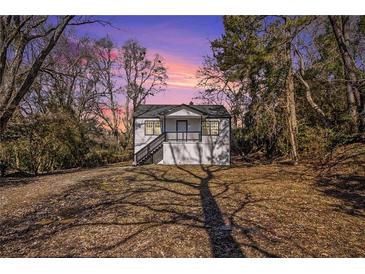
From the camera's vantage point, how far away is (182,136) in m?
20.6

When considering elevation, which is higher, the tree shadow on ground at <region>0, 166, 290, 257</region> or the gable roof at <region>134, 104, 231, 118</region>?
the gable roof at <region>134, 104, 231, 118</region>

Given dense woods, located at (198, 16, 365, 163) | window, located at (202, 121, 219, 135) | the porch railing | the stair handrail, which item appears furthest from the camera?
the porch railing

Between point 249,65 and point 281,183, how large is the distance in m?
5.09

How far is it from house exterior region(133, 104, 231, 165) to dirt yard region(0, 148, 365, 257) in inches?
341

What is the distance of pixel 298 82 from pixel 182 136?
8464 millimetres

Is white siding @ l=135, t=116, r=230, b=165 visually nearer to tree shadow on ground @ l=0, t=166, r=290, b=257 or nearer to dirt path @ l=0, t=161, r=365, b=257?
dirt path @ l=0, t=161, r=365, b=257

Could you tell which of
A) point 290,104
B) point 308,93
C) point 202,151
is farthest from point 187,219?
point 202,151

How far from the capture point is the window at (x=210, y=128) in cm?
2007

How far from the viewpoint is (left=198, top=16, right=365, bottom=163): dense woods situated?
1203 centimetres

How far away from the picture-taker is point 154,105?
23547 mm

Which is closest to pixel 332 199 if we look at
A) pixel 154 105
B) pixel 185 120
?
pixel 185 120

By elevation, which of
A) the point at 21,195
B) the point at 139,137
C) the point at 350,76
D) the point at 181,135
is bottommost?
the point at 21,195

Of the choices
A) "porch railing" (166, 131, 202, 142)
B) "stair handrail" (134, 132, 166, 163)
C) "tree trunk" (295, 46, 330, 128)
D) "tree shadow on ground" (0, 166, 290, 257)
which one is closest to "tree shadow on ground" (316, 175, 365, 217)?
"tree shadow on ground" (0, 166, 290, 257)

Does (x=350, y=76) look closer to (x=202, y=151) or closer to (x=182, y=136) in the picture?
(x=202, y=151)
